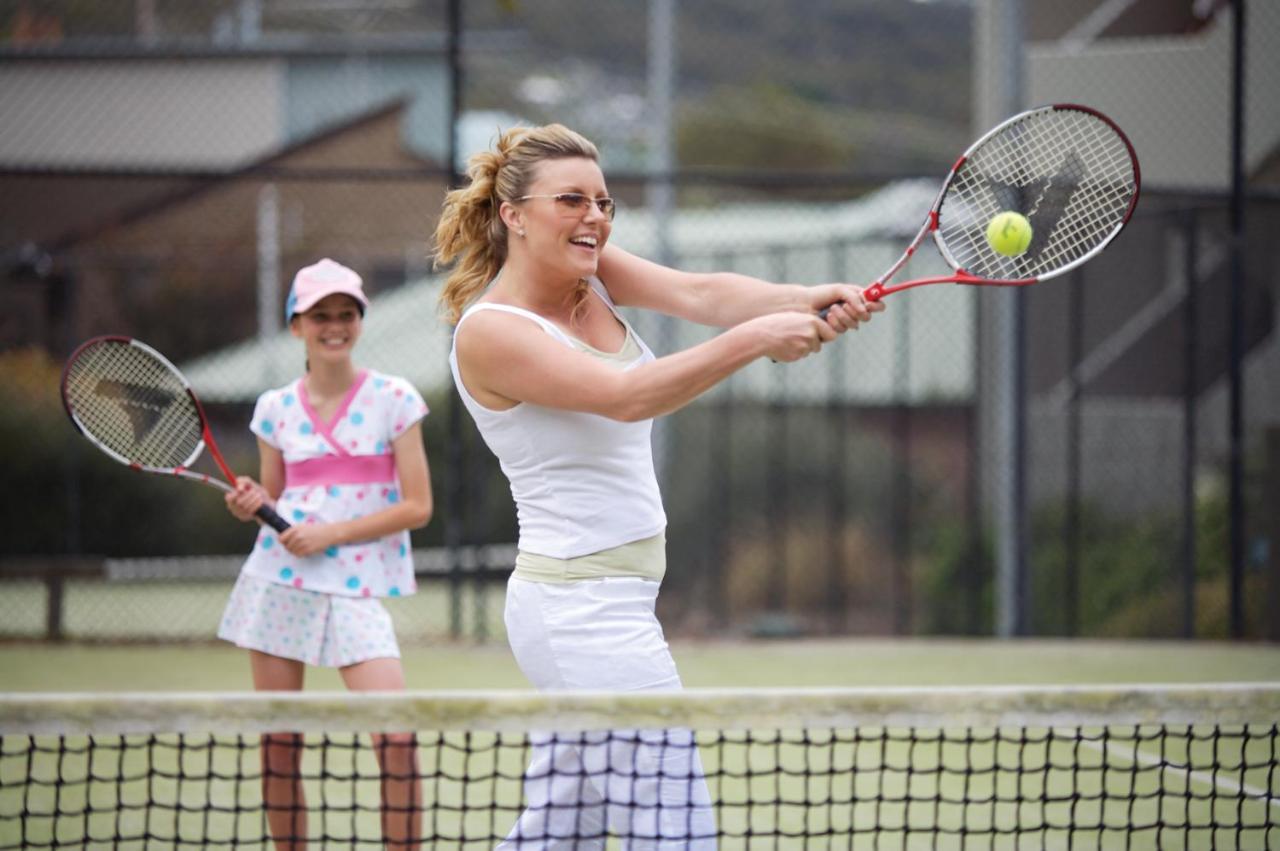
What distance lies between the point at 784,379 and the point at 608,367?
23.1 ft

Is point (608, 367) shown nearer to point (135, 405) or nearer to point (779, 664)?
point (135, 405)

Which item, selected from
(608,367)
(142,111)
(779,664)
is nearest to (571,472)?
(608,367)

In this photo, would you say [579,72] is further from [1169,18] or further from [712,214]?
[1169,18]

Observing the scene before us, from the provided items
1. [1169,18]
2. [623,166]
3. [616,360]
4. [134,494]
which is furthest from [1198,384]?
[623,166]

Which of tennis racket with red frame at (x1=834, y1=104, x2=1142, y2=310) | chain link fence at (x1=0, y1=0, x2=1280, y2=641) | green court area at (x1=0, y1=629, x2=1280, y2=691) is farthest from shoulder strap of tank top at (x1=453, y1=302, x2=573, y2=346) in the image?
green court area at (x1=0, y1=629, x2=1280, y2=691)

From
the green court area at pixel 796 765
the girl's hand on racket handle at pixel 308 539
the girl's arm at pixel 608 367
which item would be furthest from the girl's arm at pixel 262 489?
the girl's arm at pixel 608 367

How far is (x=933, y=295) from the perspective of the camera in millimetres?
13734

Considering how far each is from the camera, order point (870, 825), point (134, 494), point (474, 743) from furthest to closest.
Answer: point (134, 494) → point (474, 743) → point (870, 825)

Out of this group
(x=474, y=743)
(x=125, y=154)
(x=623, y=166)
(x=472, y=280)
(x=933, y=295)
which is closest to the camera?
(x=472, y=280)

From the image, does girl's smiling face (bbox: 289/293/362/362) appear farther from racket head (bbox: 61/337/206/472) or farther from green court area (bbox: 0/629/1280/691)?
green court area (bbox: 0/629/1280/691)

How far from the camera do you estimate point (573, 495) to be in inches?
114

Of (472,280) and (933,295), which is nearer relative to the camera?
(472,280)

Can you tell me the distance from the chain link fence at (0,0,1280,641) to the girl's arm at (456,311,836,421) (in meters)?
2.57

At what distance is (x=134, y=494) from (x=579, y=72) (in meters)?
32.6
